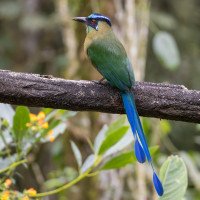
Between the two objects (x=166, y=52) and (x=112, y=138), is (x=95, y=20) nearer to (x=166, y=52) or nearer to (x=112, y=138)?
(x=112, y=138)

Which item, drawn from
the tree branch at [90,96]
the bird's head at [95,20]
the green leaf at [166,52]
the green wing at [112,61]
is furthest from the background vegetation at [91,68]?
the bird's head at [95,20]

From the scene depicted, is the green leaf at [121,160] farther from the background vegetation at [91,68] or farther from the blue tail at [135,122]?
the background vegetation at [91,68]

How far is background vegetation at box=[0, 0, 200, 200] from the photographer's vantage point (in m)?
3.64

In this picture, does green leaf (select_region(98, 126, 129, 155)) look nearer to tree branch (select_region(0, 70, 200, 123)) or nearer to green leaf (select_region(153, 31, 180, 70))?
tree branch (select_region(0, 70, 200, 123))

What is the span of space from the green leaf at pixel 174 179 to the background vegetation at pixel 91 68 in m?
0.49

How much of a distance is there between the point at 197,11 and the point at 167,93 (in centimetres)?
638

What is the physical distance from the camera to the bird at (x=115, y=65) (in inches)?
78.2

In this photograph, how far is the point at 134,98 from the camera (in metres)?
2.05

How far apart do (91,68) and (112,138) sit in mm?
1910

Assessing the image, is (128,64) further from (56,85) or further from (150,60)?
(150,60)

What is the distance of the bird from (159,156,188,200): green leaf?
0.58ft

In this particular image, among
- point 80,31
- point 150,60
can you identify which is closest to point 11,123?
point 80,31

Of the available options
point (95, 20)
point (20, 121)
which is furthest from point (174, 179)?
point (95, 20)

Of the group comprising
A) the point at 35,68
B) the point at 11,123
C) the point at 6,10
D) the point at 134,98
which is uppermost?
the point at 134,98
